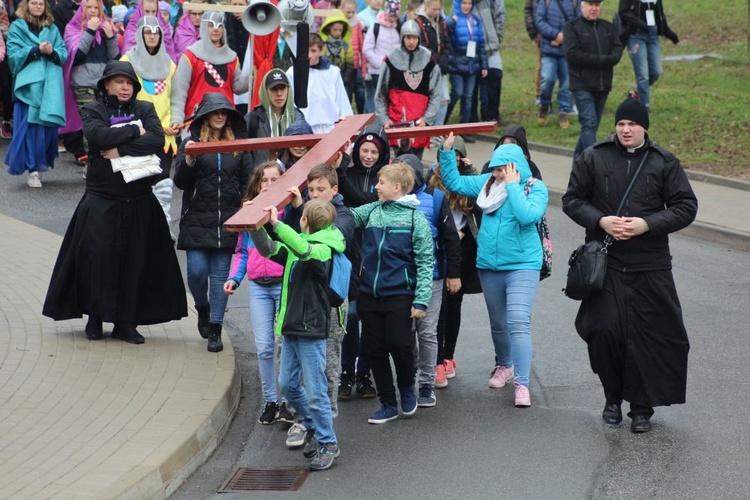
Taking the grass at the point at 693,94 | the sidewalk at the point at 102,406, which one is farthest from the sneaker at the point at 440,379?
the grass at the point at 693,94

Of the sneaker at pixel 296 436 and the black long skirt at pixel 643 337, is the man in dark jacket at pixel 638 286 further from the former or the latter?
the sneaker at pixel 296 436

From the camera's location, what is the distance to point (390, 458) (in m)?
7.16

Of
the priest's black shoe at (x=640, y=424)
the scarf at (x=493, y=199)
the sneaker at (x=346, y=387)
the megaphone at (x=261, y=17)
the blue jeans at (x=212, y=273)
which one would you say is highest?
the megaphone at (x=261, y=17)

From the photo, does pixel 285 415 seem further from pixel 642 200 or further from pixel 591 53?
pixel 591 53

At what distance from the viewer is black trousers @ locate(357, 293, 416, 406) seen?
771 centimetres

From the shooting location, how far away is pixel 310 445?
7234 mm

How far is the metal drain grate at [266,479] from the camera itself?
22.1ft

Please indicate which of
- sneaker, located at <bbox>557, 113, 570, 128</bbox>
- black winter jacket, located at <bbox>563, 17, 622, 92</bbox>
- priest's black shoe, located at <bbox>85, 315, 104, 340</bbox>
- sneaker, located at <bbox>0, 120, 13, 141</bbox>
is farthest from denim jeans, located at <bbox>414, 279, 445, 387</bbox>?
sneaker, located at <bbox>0, 120, 13, 141</bbox>

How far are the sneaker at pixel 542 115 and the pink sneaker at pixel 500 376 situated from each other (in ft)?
35.0

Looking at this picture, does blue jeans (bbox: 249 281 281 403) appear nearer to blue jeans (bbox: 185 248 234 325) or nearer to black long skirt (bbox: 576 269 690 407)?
blue jeans (bbox: 185 248 234 325)

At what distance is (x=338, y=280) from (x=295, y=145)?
41.4 inches

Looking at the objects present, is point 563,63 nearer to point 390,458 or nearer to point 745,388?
point 745,388

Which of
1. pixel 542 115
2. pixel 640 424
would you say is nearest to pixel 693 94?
pixel 542 115

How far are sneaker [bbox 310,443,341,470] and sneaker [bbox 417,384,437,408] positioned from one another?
1196 millimetres
